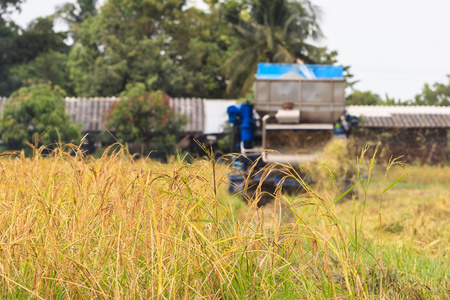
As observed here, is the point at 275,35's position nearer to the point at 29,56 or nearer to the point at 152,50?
the point at 152,50

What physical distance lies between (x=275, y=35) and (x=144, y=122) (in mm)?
9755

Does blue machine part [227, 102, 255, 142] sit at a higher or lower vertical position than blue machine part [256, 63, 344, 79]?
lower

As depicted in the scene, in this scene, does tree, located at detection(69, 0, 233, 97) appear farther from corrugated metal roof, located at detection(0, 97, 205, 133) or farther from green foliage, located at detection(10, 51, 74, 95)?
corrugated metal roof, located at detection(0, 97, 205, 133)

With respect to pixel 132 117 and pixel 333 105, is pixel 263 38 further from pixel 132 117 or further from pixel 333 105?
pixel 333 105

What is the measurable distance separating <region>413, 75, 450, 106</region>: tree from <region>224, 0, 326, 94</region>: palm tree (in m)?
12.1

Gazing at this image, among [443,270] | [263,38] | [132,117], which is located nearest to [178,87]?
[263,38]

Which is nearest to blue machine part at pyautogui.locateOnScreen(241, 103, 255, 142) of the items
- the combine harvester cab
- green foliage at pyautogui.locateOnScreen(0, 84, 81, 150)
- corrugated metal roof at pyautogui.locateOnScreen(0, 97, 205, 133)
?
the combine harvester cab

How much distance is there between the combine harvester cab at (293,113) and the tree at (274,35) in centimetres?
1482

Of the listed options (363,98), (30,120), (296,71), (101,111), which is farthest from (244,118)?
(363,98)

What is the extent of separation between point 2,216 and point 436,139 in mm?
22627

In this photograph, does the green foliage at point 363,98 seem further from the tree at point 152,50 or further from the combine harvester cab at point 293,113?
the combine harvester cab at point 293,113

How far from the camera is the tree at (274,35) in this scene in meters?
25.7

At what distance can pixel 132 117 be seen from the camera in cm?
1905

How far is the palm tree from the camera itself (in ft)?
84.4
